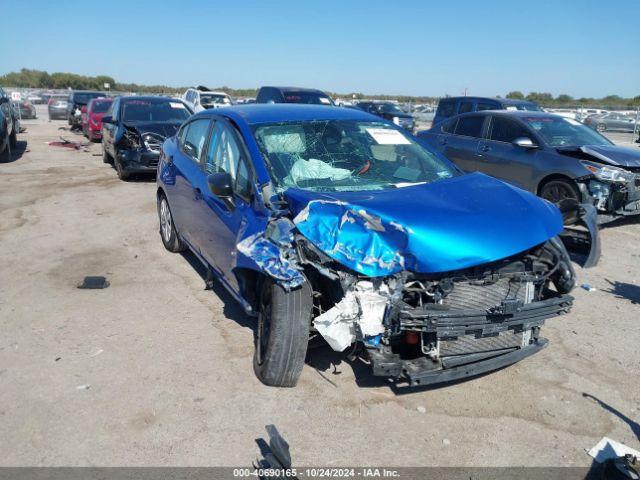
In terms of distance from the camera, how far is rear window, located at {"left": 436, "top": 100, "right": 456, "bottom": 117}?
1571 cm

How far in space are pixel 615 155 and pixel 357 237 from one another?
20.0 ft

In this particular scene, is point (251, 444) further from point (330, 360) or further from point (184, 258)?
point (184, 258)

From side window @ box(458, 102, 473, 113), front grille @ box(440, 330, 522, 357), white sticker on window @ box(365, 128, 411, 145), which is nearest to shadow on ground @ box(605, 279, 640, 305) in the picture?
front grille @ box(440, 330, 522, 357)

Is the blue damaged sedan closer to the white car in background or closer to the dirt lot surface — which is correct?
the dirt lot surface

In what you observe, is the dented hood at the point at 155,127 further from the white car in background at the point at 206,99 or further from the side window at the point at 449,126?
the white car in background at the point at 206,99

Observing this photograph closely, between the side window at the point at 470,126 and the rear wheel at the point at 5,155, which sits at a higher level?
the side window at the point at 470,126

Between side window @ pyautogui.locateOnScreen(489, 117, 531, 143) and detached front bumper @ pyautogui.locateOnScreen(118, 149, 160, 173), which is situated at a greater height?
side window @ pyautogui.locateOnScreen(489, 117, 531, 143)

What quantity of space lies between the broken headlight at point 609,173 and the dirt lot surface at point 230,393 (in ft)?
6.66

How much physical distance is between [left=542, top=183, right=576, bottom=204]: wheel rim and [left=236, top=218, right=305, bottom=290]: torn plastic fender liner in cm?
562

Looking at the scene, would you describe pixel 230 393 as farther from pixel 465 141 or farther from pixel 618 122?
pixel 618 122

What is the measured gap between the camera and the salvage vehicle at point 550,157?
7.29 m

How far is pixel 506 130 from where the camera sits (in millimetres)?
8773

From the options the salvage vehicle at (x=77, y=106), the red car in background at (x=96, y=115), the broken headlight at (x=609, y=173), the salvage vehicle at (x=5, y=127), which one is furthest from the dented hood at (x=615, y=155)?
the salvage vehicle at (x=77, y=106)

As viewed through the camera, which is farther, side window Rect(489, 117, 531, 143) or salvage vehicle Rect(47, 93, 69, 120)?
salvage vehicle Rect(47, 93, 69, 120)
